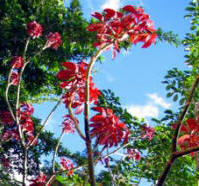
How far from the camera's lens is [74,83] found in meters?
1.84

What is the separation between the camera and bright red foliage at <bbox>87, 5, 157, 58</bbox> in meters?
1.77

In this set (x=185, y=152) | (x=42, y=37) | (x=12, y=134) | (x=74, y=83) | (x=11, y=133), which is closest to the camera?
(x=185, y=152)

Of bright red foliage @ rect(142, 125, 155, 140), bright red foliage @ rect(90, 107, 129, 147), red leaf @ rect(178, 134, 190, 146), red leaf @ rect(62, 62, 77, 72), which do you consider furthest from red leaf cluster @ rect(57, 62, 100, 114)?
bright red foliage @ rect(142, 125, 155, 140)

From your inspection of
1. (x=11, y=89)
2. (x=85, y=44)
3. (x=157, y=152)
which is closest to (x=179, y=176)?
(x=157, y=152)

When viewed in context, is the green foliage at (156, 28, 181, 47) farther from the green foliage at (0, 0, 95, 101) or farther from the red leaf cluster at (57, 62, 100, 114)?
the red leaf cluster at (57, 62, 100, 114)

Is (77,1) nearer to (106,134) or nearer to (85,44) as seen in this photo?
(85,44)

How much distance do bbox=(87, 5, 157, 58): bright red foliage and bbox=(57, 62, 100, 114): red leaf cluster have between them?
216mm

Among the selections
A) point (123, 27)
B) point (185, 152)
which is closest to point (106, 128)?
point (185, 152)

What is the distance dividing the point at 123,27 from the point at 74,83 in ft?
1.55

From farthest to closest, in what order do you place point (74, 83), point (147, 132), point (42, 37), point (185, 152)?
Result: 1. point (42, 37)
2. point (147, 132)
3. point (74, 83)
4. point (185, 152)

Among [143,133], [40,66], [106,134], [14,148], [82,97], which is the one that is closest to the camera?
[106,134]

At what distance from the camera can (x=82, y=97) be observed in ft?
6.19

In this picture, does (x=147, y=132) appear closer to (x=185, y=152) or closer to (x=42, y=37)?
(x=185, y=152)

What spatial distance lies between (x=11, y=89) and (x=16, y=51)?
127 cm
